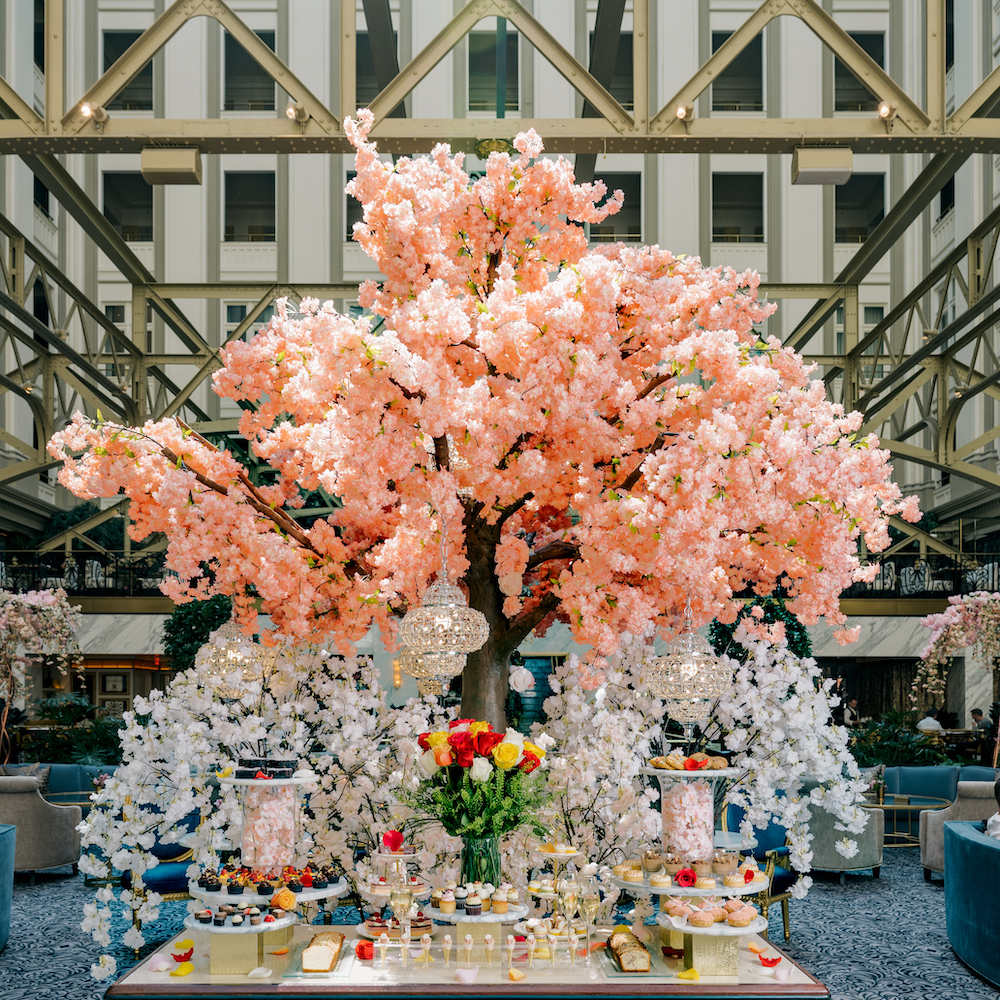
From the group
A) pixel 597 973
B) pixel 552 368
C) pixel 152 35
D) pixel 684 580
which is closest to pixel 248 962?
pixel 597 973

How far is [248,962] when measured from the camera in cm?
409

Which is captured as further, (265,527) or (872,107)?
(872,107)

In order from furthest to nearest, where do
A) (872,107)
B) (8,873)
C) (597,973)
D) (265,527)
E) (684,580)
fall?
(872,107)
(8,873)
(265,527)
(684,580)
(597,973)

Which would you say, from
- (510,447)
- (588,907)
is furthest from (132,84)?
(588,907)

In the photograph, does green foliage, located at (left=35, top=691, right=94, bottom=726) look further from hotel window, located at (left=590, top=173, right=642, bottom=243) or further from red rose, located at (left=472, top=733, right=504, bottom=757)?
red rose, located at (left=472, top=733, right=504, bottom=757)

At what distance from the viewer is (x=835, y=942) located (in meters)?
7.40

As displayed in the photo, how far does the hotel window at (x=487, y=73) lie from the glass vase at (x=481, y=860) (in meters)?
16.3

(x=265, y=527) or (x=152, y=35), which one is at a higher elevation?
(x=152, y=35)

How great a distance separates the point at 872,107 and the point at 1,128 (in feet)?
60.1

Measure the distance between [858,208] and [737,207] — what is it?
2529 mm

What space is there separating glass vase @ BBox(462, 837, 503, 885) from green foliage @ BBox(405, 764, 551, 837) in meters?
0.05

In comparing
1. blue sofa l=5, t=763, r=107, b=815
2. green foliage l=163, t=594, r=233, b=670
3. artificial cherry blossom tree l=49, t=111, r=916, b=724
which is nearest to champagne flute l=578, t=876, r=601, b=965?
artificial cherry blossom tree l=49, t=111, r=916, b=724

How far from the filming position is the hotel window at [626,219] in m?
19.2

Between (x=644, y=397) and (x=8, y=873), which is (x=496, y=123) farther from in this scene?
(x=8, y=873)
